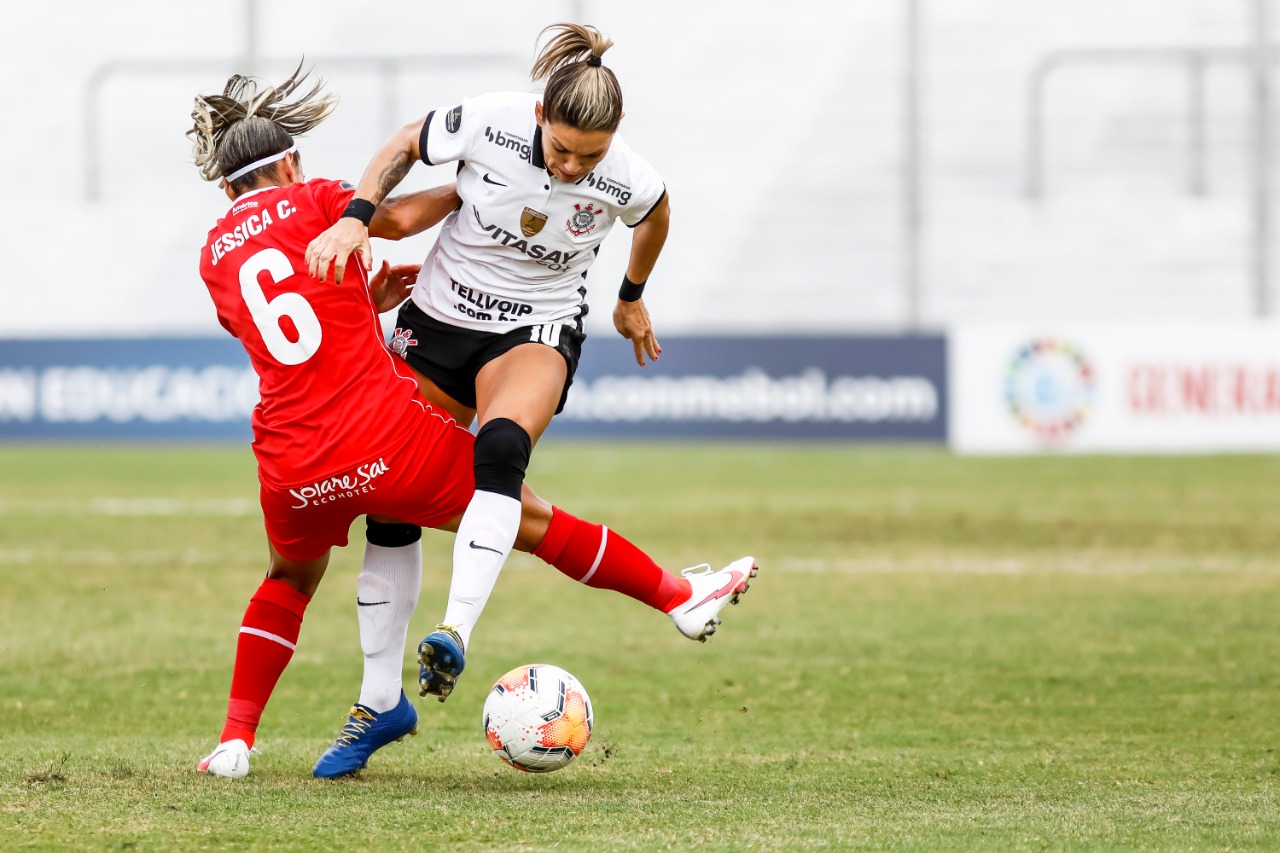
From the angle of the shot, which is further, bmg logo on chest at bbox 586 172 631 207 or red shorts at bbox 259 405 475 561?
bmg logo on chest at bbox 586 172 631 207

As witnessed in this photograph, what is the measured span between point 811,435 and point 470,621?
45.7 ft

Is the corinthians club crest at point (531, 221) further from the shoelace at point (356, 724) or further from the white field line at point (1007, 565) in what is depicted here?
the white field line at point (1007, 565)

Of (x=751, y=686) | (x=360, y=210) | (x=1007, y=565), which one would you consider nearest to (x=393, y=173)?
(x=360, y=210)

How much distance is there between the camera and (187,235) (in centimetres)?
2236

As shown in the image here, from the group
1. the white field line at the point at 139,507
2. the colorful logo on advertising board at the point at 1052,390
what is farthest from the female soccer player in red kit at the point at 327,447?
the colorful logo on advertising board at the point at 1052,390

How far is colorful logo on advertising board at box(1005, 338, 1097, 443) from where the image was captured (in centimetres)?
1745

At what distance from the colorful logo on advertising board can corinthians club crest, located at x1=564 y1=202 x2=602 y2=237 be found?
42.4 ft

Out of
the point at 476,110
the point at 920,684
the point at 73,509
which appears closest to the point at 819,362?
the point at 73,509

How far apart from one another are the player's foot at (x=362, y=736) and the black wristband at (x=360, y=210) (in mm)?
1430

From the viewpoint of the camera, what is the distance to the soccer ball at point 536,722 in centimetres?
469

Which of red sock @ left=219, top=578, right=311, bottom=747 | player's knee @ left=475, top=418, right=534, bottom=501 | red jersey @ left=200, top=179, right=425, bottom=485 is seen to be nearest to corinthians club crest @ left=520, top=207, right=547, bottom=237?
red jersey @ left=200, top=179, right=425, bottom=485

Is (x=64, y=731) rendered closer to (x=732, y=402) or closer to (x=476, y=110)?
(x=476, y=110)

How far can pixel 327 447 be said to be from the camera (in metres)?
4.67

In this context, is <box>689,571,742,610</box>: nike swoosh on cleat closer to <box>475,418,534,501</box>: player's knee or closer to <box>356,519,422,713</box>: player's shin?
<box>475,418,534,501</box>: player's knee
